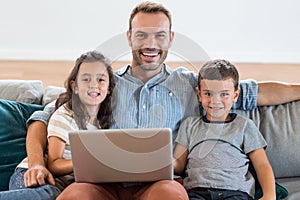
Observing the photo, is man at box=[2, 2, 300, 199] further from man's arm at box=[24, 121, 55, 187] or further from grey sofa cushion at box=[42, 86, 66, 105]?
grey sofa cushion at box=[42, 86, 66, 105]

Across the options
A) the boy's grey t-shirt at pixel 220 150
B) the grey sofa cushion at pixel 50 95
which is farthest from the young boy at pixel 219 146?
the grey sofa cushion at pixel 50 95

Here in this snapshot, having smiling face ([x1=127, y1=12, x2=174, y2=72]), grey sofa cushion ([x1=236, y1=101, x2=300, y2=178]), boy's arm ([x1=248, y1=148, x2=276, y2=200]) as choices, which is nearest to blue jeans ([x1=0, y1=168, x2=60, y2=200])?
smiling face ([x1=127, y1=12, x2=174, y2=72])

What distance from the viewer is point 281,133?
202 cm

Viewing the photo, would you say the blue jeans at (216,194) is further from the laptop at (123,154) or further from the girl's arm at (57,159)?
the girl's arm at (57,159)

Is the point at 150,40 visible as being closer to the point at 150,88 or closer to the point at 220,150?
A: the point at 150,88

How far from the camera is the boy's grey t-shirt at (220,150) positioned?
5.91ft

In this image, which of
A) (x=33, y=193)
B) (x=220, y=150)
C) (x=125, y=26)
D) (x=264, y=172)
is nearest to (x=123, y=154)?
(x=33, y=193)

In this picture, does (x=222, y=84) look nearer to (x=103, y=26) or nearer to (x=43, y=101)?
(x=43, y=101)

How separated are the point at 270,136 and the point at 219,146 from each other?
0.90 feet

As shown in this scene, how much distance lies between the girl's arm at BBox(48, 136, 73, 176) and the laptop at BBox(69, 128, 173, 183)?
0.12 meters

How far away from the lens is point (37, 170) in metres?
1.72

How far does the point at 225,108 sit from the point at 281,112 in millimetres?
318

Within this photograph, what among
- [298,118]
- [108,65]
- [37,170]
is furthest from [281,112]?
[37,170]

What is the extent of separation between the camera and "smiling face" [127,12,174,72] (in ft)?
6.20
